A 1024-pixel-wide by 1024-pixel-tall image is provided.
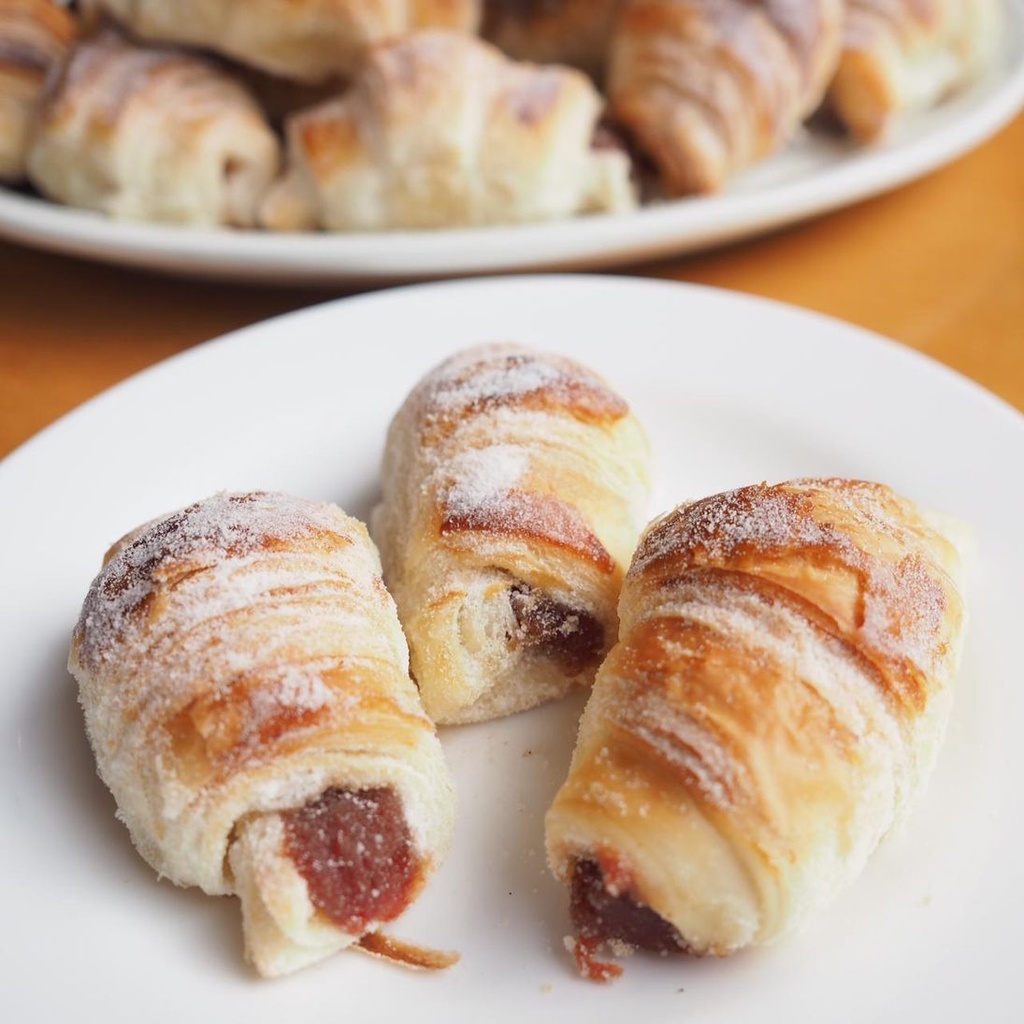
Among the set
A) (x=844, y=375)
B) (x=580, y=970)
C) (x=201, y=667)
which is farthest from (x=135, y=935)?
(x=844, y=375)

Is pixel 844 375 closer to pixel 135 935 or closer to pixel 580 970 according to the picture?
pixel 580 970

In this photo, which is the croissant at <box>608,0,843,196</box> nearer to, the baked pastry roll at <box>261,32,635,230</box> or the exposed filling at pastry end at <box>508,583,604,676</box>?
the baked pastry roll at <box>261,32,635,230</box>

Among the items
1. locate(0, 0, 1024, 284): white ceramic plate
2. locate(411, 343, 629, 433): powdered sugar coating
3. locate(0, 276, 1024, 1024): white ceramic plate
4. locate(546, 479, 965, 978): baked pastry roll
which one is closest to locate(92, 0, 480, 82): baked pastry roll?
locate(0, 0, 1024, 284): white ceramic plate

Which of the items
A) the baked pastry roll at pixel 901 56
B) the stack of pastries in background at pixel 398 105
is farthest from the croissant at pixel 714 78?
the baked pastry roll at pixel 901 56

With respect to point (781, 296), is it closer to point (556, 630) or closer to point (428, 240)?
point (428, 240)

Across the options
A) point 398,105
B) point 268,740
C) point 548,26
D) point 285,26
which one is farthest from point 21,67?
point 268,740
